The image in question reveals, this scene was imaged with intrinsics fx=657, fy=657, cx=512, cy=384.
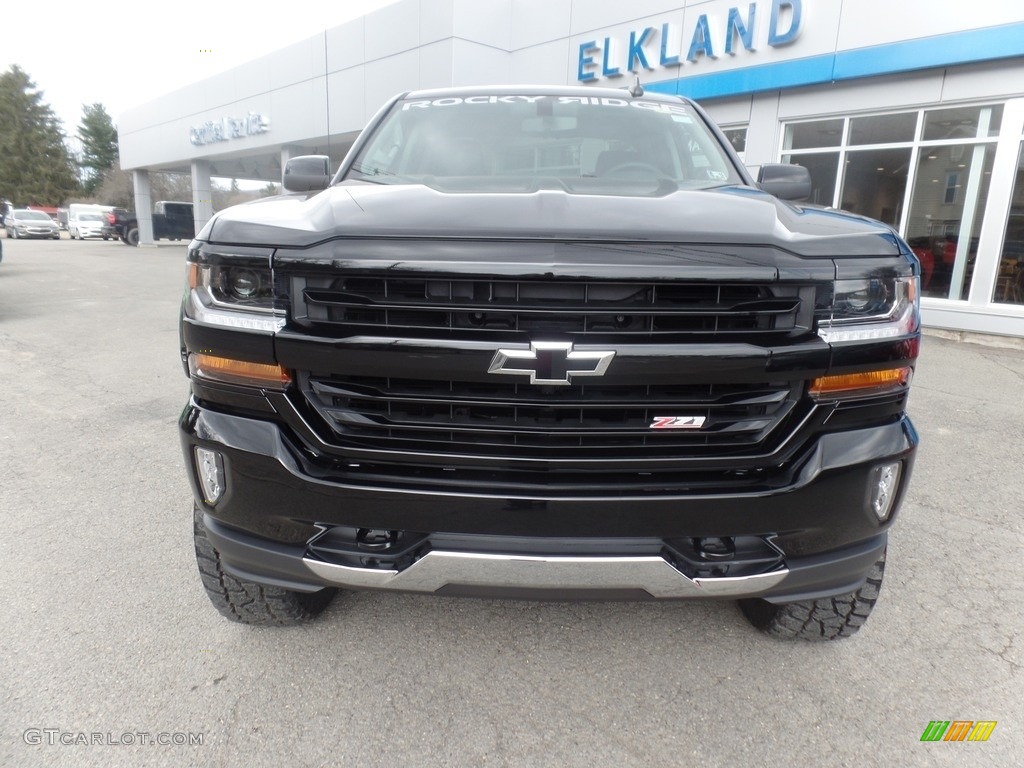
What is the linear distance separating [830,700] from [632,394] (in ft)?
3.84

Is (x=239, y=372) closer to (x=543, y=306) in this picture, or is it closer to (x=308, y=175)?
(x=543, y=306)

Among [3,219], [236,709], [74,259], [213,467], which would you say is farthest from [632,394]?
[3,219]

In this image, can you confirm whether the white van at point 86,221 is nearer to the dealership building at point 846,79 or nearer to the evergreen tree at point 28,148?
the evergreen tree at point 28,148

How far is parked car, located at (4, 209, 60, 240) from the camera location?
3653 cm

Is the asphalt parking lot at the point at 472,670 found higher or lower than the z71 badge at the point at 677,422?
lower

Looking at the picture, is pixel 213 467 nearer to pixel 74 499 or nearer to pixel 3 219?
pixel 74 499

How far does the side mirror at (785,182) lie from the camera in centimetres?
250

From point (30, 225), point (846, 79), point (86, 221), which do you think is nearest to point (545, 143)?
point (846, 79)

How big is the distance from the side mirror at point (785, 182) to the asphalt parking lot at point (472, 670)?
A: 157 centimetres

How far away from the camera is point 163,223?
33406 mm

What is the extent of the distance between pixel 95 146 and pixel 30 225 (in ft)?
140

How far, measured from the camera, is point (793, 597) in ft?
5.76

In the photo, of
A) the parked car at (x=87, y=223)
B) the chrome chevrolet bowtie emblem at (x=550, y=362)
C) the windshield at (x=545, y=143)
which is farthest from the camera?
the parked car at (x=87, y=223)

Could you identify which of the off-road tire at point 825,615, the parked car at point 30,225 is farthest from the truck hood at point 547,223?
the parked car at point 30,225
